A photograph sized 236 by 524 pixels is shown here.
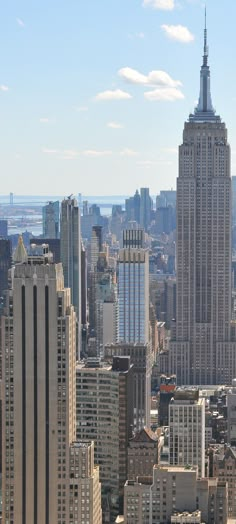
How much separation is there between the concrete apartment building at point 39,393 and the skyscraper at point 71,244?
42.9 meters

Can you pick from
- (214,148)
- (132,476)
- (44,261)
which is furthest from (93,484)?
(214,148)

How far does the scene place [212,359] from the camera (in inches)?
2958

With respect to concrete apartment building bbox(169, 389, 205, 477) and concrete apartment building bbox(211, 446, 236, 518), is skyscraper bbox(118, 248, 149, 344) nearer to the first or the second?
concrete apartment building bbox(211, 446, 236, 518)

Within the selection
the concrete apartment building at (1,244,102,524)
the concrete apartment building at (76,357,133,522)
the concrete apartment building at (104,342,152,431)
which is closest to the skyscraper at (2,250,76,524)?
the concrete apartment building at (1,244,102,524)

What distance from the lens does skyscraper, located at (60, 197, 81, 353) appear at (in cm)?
7556

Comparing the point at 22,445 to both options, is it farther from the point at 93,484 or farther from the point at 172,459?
the point at 172,459

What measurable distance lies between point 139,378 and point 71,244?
32173 mm

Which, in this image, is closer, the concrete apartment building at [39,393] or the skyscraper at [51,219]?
the concrete apartment building at [39,393]

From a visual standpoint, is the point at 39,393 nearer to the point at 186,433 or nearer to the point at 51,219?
the point at 186,433

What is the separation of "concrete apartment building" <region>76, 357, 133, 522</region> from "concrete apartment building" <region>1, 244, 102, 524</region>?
770cm

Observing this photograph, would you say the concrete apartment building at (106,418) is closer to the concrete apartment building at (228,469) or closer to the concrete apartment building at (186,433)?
the concrete apartment building at (186,433)

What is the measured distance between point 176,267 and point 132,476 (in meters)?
42.1

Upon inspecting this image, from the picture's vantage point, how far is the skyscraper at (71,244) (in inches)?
2975

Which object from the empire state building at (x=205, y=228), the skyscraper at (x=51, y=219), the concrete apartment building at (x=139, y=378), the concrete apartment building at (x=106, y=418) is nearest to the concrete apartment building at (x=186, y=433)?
the concrete apartment building at (x=106, y=418)
